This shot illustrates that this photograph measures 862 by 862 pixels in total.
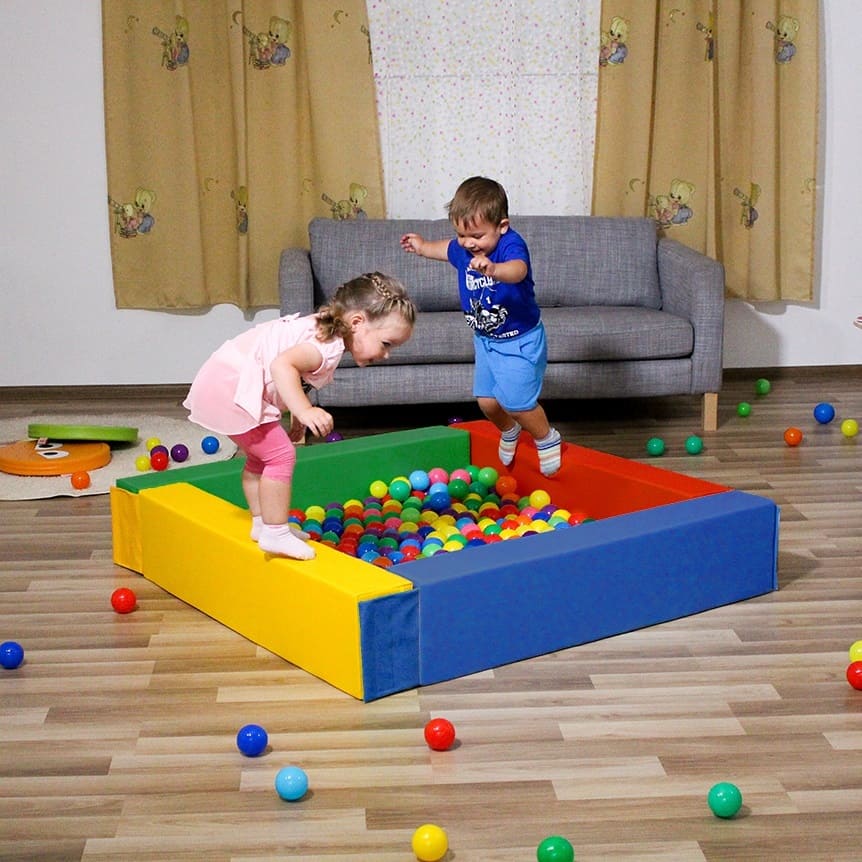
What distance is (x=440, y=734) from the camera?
2533 millimetres

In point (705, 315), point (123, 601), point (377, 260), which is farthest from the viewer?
point (377, 260)

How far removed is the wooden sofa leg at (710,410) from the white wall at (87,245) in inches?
43.5

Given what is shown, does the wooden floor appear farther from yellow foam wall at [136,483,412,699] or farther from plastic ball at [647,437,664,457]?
plastic ball at [647,437,664,457]

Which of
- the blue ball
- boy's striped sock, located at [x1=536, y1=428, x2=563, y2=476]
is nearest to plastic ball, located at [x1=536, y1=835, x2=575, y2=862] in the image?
boy's striped sock, located at [x1=536, y1=428, x2=563, y2=476]

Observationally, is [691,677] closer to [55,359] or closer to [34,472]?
[34,472]

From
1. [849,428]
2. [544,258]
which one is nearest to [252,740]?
[849,428]

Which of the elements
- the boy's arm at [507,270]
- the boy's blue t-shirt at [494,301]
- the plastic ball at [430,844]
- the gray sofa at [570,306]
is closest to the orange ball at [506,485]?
the boy's blue t-shirt at [494,301]

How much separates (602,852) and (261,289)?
4.15 m

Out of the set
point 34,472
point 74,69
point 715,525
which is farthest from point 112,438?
point 715,525

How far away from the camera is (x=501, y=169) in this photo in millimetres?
6004

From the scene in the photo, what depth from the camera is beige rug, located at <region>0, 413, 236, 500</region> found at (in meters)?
4.45

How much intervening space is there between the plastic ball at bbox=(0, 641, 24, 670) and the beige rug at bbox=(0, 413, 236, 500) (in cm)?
146

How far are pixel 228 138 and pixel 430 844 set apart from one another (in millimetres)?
4308

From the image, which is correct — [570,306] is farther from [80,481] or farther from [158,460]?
[80,481]
